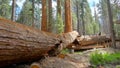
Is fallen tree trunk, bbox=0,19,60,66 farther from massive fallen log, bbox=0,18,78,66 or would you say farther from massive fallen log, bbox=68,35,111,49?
massive fallen log, bbox=68,35,111,49

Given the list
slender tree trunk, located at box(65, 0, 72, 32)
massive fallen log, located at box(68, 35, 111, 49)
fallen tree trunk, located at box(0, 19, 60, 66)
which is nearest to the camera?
fallen tree trunk, located at box(0, 19, 60, 66)

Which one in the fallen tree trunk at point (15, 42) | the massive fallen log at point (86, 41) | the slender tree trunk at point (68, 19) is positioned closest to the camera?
the fallen tree trunk at point (15, 42)

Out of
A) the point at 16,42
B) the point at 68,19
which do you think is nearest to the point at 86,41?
the point at 68,19

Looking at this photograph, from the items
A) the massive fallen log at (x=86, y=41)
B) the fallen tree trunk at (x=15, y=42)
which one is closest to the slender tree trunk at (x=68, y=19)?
the massive fallen log at (x=86, y=41)

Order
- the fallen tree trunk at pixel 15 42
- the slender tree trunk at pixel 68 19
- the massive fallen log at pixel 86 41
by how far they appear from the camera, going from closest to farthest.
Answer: the fallen tree trunk at pixel 15 42 → the massive fallen log at pixel 86 41 → the slender tree trunk at pixel 68 19

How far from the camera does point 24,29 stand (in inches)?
223

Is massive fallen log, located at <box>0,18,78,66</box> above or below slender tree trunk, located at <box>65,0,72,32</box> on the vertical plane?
below

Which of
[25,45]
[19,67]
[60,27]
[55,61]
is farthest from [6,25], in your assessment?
[60,27]

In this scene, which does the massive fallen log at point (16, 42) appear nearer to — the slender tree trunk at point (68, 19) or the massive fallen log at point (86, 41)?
the massive fallen log at point (86, 41)

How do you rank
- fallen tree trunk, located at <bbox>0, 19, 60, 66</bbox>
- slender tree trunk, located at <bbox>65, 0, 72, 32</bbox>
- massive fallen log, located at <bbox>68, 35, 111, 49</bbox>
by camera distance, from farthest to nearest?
slender tree trunk, located at <bbox>65, 0, 72, 32</bbox>, massive fallen log, located at <bbox>68, 35, 111, 49</bbox>, fallen tree trunk, located at <bbox>0, 19, 60, 66</bbox>

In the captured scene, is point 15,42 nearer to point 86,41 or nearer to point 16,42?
point 16,42

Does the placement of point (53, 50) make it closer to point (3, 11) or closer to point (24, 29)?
point (24, 29)

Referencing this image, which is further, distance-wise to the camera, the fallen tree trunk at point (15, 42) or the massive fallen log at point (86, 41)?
the massive fallen log at point (86, 41)

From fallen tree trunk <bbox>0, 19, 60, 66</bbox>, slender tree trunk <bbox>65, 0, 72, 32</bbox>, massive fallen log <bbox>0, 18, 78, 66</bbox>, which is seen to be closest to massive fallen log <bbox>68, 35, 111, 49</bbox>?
slender tree trunk <bbox>65, 0, 72, 32</bbox>
